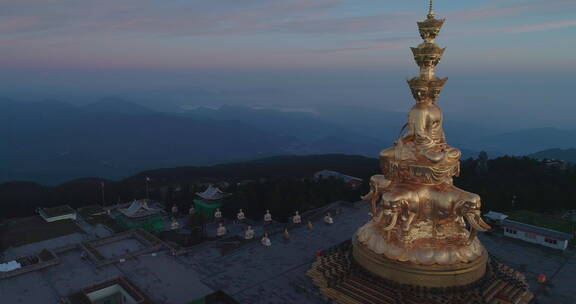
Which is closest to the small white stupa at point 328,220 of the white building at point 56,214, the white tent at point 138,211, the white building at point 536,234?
the white building at point 536,234

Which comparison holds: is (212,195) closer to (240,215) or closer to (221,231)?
(240,215)

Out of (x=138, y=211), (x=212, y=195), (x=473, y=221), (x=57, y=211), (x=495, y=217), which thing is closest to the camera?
(x=473, y=221)

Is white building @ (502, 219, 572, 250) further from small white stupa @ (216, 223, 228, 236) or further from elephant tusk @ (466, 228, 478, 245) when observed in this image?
small white stupa @ (216, 223, 228, 236)

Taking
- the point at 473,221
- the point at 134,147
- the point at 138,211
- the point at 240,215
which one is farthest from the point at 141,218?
the point at 134,147

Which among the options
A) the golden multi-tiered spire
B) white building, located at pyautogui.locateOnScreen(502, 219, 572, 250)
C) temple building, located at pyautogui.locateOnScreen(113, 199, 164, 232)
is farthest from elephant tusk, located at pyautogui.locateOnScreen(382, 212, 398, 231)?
temple building, located at pyautogui.locateOnScreen(113, 199, 164, 232)

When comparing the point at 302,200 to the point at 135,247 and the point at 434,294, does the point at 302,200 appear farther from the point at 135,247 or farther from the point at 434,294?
the point at 434,294

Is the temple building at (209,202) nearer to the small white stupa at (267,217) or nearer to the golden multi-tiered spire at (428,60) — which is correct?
the small white stupa at (267,217)
